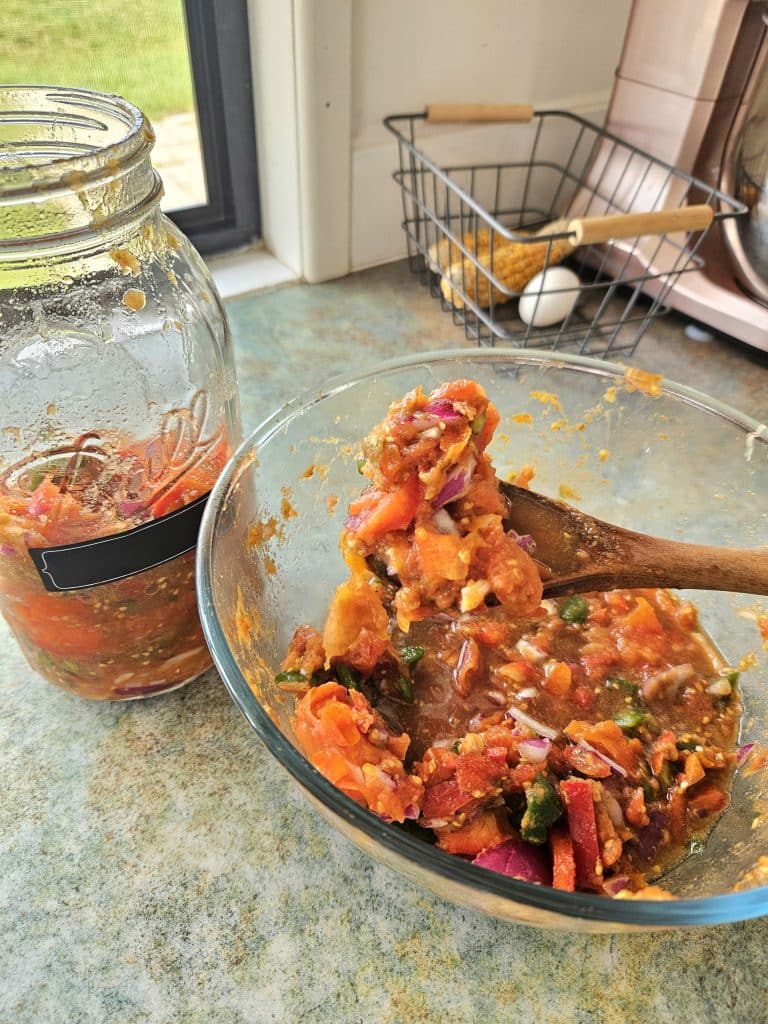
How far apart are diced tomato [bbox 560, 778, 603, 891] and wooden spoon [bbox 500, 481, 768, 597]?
20 centimetres

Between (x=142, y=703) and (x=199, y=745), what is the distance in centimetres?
9

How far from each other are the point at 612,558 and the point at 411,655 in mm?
257

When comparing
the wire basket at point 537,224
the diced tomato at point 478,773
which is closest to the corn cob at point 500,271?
the wire basket at point 537,224

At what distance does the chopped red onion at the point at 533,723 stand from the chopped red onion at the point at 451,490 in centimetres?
26

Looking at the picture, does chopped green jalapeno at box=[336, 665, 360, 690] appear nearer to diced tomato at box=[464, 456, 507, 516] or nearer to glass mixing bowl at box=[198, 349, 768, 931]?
glass mixing bowl at box=[198, 349, 768, 931]

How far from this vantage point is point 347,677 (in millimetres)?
879

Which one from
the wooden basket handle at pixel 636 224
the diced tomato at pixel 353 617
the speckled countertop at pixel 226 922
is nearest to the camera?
the speckled countertop at pixel 226 922

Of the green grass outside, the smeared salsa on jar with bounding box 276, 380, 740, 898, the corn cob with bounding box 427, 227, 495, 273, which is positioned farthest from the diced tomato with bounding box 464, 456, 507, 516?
the green grass outside

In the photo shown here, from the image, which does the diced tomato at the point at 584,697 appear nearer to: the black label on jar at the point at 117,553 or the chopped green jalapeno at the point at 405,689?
the chopped green jalapeno at the point at 405,689

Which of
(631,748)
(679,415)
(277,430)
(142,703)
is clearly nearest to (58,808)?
(142,703)

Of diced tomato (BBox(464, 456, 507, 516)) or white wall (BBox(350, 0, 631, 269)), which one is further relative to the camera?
white wall (BBox(350, 0, 631, 269))

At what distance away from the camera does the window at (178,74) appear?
1.30 meters

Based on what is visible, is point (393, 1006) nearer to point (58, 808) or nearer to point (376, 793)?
point (376, 793)

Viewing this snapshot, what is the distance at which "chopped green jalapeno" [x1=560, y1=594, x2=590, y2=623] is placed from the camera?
1.03 metres
